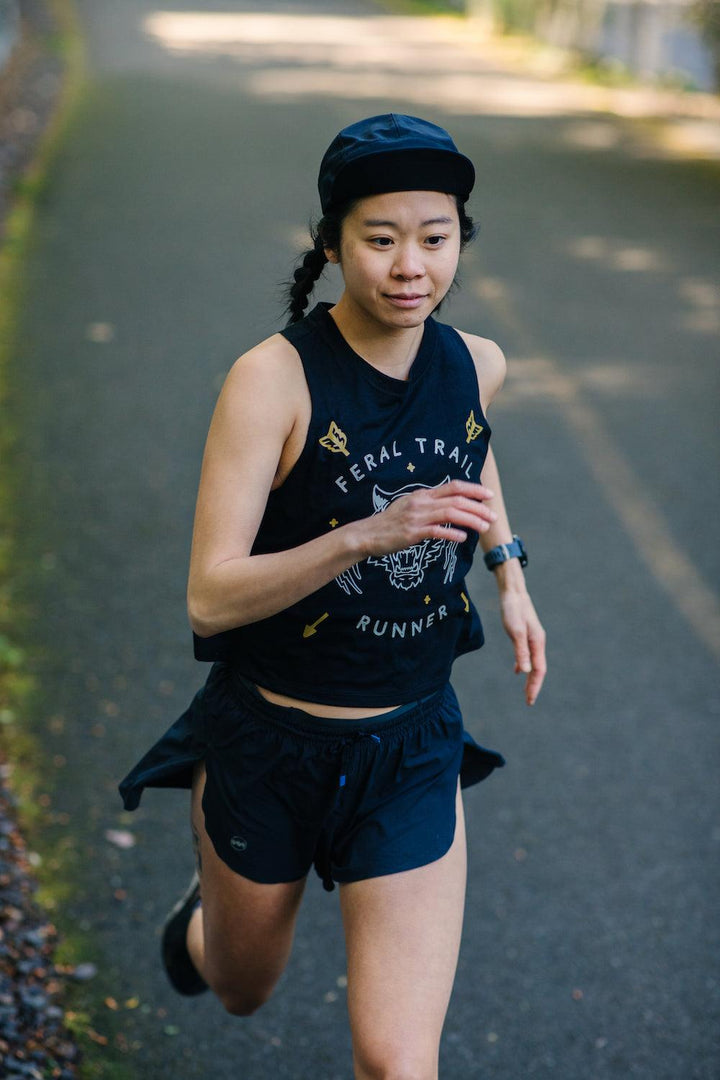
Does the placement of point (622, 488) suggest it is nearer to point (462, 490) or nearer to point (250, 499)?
point (250, 499)

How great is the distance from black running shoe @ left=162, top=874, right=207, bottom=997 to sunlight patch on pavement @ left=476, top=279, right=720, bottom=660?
263 cm

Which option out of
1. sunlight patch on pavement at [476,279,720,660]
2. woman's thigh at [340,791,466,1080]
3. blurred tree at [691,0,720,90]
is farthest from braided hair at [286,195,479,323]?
blurred tree at [691,0,720,90]

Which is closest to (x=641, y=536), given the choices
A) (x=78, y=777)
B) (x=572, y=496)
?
(x=572, y=496)

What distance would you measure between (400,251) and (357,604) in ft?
2.19

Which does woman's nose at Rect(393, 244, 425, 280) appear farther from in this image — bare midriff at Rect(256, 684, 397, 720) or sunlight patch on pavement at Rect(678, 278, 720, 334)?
sunlight patch on pavement at Rect(678, 278, 720, 334)

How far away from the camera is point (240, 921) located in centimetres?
288

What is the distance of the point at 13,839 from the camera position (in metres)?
4.11

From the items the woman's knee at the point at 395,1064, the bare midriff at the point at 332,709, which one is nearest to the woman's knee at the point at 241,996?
the woman's knee at the point at 395,1064

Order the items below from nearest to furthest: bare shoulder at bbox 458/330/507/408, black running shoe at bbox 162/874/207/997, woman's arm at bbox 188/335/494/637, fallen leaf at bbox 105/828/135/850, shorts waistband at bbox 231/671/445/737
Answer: woman's arm at bbox 188/335/494/637
shorts waistband at bbox 231/671/445/737
bare shoulder at bbox 458/330/507/408
black running shoe at bbox 162/874/207/997
fallen leaf at bbox 105/828/135/850

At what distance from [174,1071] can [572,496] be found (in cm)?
392

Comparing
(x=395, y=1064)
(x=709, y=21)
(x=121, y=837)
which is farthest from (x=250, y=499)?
(x=709, y=21)

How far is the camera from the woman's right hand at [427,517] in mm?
2168

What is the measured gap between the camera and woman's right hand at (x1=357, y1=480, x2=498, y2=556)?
7.11 feet

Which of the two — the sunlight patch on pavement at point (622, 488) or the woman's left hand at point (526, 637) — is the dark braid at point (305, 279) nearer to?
the woman's left hand at point (526, 637)
